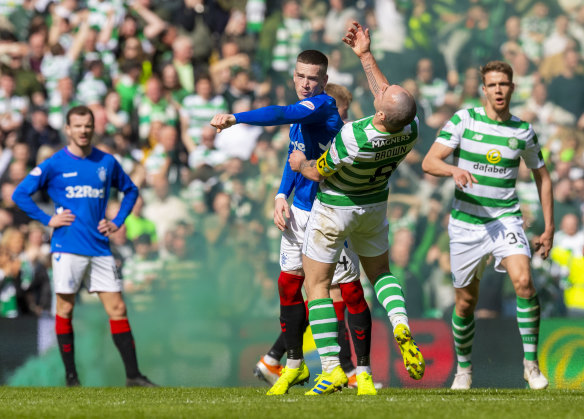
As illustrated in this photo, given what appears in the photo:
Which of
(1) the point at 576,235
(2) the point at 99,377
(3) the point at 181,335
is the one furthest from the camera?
(1) the point at 576,235

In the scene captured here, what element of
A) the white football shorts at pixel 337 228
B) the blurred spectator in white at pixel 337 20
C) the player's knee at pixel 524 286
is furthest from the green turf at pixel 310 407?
the blurred spectator in white at pixel 337 20

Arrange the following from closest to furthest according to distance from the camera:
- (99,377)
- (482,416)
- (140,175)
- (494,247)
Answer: (482,416), (494,247), (99,377), (140,175)

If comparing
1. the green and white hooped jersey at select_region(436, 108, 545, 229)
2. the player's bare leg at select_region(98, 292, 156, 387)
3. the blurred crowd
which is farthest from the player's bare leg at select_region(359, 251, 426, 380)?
the blurred crowd

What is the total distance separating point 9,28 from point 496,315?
787cm

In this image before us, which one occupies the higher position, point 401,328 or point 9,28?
point 9,28

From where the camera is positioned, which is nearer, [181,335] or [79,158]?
[79,158]

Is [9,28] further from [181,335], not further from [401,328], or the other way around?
[401,328]

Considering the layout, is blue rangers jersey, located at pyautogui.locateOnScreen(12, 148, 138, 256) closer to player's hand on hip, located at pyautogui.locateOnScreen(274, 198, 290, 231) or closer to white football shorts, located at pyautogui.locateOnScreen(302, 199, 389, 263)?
player's hand on hip, located at pyautogui.locateOnScreen(274, 198, 290, 231)

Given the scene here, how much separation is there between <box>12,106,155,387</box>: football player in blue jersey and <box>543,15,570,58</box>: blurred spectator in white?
6566 millimetres

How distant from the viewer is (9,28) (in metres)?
12.8

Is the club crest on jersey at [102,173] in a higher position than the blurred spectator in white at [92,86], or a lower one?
lower

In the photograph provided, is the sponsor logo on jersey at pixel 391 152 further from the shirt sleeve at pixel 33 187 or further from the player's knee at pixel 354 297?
the shirt sleeve at pixel 33 187

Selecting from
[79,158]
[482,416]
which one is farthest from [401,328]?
[79,158]

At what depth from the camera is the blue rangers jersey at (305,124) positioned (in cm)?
530
